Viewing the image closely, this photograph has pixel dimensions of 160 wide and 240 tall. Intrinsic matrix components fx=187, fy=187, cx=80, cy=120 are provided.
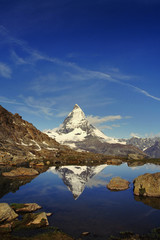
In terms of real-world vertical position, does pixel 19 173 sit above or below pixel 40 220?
above

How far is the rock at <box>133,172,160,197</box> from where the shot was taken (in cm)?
3944

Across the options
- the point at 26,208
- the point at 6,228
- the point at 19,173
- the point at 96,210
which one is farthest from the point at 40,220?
the point at 19,173

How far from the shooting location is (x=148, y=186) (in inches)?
1606

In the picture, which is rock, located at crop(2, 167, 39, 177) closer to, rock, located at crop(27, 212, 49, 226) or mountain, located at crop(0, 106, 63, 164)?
rock, located at crop(27, 212, 49, 226)

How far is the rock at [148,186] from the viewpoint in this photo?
39.4 meters

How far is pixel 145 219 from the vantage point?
27203mm

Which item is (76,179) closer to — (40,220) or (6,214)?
(40,220)

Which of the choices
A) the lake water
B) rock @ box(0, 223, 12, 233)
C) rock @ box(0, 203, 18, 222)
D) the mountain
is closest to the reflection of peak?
the lake water

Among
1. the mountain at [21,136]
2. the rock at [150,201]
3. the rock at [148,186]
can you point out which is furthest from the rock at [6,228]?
the mountain at [21,136]

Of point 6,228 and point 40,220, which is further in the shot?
point 40,220

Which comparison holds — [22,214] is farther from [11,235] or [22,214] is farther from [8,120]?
[8,120]

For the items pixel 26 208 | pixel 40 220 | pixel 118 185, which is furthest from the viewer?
pixel 118 185

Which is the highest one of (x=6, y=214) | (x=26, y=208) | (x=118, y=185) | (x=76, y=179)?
(x=118, y=185)

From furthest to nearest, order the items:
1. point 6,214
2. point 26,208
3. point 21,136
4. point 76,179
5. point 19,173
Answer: point 21,136 < point 19,173 < point 76,179 < point 26,208 < point 6,214
